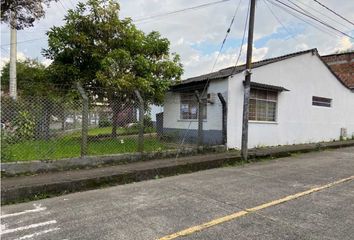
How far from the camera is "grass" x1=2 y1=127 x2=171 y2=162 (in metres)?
8.12

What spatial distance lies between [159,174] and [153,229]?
400cm

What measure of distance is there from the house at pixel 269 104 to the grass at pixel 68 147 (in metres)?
2.99

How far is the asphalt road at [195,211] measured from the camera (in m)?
4.50

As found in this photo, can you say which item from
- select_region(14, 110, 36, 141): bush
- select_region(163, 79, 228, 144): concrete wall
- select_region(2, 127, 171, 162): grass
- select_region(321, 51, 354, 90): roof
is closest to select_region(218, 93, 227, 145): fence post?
select_region(163, 79, 228, 144): concrete wall

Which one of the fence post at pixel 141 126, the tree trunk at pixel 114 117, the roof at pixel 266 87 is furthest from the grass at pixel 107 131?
the roof at pixel 266 87

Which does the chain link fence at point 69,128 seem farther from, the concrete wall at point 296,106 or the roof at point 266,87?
the roof at point 266,87

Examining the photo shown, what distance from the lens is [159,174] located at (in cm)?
861

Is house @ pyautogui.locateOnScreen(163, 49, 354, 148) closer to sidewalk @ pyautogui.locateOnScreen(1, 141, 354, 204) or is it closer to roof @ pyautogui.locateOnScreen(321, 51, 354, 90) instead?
sidewalk @ pyautogui.locateOnScreen(1, 141, 354, 204)

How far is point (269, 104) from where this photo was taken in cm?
1462

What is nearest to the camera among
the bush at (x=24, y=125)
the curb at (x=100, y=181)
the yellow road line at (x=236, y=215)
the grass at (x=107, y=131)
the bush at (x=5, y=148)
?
the yellow road line at (x=236, y=215)

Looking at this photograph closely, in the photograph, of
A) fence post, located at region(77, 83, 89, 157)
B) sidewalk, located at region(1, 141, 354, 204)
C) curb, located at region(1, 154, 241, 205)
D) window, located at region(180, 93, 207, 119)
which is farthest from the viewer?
window, located at region(180, 93, 207, 119)

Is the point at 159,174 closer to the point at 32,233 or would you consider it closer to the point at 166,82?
the point at 32,233

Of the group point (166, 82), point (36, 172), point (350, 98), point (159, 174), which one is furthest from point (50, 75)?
point (350, 98)

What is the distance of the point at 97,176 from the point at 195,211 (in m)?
2.99
